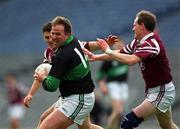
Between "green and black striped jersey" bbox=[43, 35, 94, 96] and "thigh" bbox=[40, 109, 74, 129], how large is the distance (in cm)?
31

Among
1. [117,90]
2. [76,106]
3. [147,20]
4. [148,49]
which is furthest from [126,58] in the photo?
[117,90]

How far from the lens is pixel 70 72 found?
31.9ft

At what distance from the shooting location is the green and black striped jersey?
9477 mm

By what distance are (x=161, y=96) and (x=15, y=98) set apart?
1003 centimetres

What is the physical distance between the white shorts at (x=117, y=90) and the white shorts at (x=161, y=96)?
5.90m

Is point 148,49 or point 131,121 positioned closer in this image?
point 148,49

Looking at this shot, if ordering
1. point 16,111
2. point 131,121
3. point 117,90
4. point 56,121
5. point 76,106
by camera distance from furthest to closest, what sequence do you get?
point 16,111
point 117,90
point 131,121
point 76,106
point 56,121

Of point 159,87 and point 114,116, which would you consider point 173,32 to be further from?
point 159,87

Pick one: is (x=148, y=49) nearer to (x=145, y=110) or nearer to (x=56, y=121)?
(x=145, y=110)

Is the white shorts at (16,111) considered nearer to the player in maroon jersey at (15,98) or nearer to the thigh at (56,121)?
the player in maroon jersey at (15,98)

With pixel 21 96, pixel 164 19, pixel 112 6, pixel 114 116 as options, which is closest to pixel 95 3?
pixel 112 6

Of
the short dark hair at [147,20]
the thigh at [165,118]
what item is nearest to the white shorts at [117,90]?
the thigh at [165,118]

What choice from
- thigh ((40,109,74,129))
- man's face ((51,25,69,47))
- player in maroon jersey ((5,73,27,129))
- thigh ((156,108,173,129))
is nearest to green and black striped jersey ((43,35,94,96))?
man's face ((51,25,69,47))

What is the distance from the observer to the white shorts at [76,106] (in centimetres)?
977
